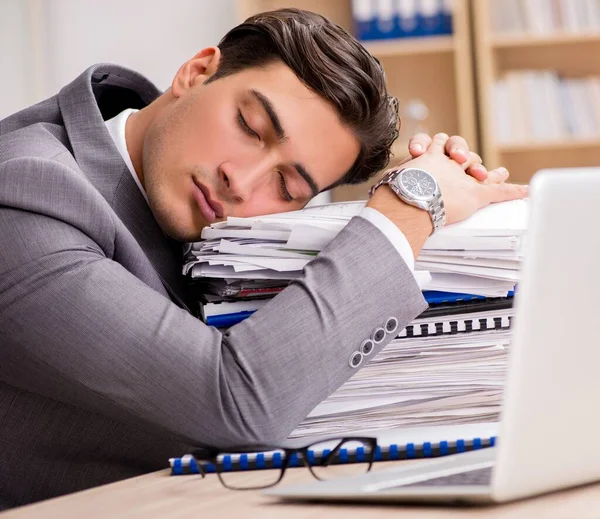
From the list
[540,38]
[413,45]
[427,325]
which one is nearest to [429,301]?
[427,325]

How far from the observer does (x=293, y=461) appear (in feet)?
2.79

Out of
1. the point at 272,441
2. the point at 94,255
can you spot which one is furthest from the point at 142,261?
the point at 272,441

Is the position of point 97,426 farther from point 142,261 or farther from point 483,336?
point 483,336

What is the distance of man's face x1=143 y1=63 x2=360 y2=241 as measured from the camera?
123 centimetres

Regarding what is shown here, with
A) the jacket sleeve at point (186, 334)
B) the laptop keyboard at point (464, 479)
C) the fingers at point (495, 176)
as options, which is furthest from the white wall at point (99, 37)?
the laptop keyboard at point (464, 479)

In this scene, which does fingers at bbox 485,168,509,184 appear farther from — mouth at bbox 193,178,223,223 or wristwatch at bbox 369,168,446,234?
mouth at bbox 193,178,223,223

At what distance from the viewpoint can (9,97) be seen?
3988 mm

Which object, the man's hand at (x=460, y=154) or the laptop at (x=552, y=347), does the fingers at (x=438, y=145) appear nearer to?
the man's hand at (x=460, y=154)

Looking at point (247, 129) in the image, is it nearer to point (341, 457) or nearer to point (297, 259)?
point (297, 259)

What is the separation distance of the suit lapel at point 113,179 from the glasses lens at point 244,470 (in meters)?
0.32

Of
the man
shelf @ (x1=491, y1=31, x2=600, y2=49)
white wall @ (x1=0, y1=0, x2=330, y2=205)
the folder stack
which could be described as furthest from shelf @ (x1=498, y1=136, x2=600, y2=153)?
the folder stack

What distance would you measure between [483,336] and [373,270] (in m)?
0.17

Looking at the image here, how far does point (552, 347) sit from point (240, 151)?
0.80 metres

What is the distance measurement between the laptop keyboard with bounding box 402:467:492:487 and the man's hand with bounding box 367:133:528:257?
0.41 metres
